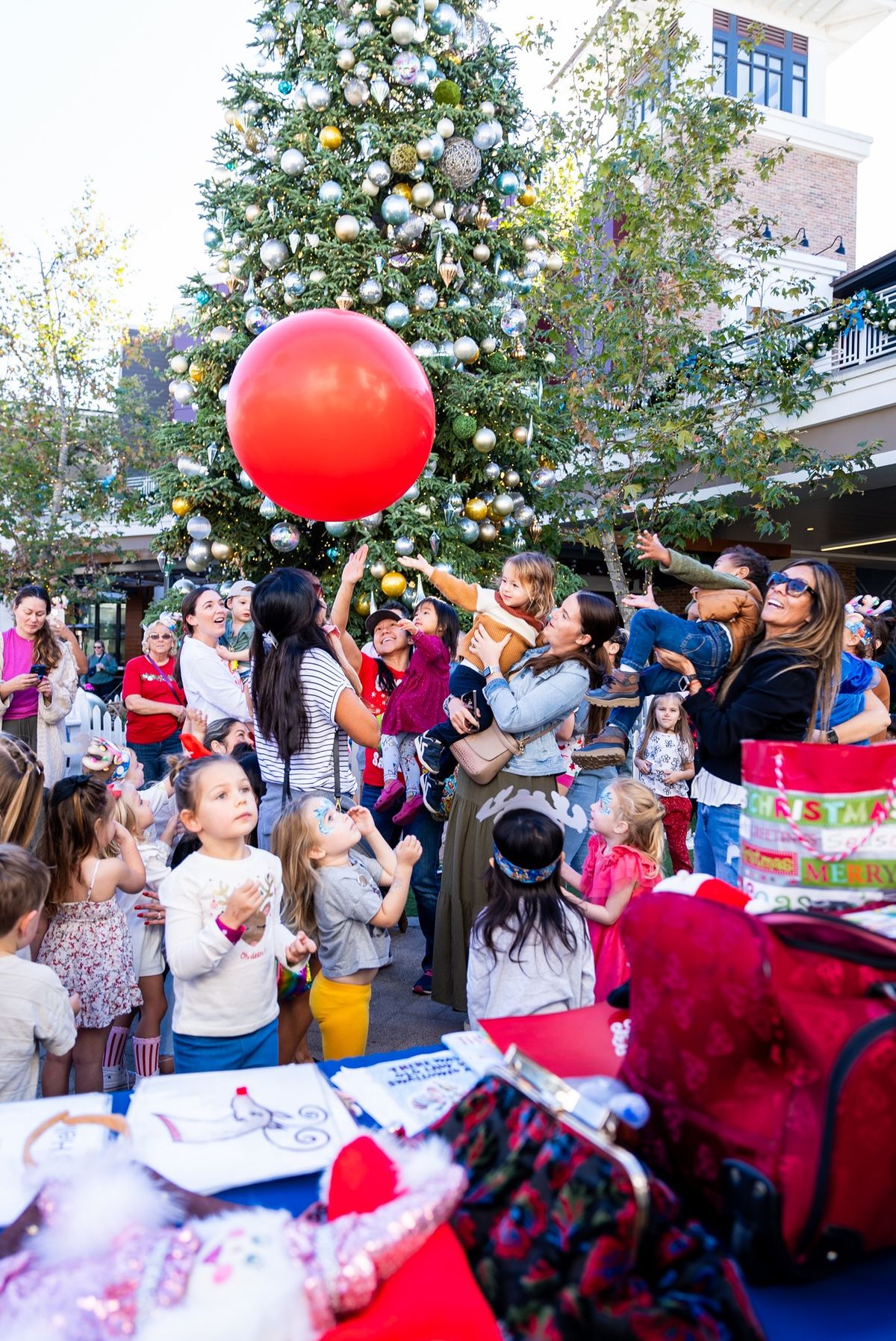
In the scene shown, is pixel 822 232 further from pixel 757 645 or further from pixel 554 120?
pixel 757 645

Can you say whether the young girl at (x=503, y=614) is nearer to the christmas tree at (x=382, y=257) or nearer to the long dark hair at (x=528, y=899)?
the long dark hair at (x=528, y=899)

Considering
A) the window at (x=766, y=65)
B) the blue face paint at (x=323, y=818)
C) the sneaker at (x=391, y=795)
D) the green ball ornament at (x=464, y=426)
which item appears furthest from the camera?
the window at (x=766, y=65)

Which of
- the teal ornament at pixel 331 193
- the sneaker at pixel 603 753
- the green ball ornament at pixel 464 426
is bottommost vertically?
the sneaker at pixel 603 753

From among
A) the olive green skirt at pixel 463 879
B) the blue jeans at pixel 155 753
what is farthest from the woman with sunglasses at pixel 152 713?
the olive green skirt at pixel 463 879

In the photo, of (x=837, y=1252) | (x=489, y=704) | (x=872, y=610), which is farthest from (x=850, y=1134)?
(x=872, y=610)

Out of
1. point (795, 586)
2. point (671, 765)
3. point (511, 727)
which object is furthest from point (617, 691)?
point (795, 586)

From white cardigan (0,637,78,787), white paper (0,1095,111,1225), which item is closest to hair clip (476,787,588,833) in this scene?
white paper (0,1095,111,1225)

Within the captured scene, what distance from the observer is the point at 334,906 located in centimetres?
271

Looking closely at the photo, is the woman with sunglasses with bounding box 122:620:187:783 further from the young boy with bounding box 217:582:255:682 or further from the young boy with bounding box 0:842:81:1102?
the young boy with bounding box 0:842:81:1102

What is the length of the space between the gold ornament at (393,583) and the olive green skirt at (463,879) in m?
3.84

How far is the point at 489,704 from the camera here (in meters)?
3.12

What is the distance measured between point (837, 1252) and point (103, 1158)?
36.0 inches

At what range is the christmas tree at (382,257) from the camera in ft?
23.4

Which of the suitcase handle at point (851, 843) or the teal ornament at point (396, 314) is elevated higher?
the teal ornament at point (396, 314)
